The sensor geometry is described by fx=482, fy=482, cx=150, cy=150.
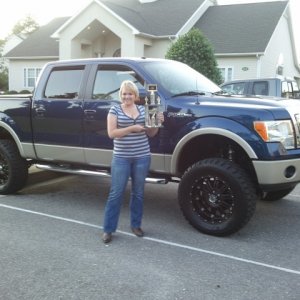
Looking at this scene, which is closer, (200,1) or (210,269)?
(210,269)

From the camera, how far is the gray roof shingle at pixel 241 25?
24969 mm

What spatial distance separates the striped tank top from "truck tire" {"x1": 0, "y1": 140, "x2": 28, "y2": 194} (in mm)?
2522

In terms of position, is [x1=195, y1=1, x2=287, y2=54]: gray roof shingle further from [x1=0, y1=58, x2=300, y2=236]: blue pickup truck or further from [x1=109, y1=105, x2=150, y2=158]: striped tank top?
[x1=109, y1=105, x2=150, y2=158]: striped tank top

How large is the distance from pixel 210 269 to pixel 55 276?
1.36 meters

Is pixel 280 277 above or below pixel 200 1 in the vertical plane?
below

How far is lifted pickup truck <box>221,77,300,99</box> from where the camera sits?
12492mm

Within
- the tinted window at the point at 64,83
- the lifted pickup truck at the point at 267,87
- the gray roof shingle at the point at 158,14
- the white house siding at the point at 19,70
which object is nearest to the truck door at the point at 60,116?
the tinted window at the point at 64,83

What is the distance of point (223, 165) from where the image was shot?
5066 millimetres

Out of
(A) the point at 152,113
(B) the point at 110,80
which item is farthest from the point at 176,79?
(A) the point at 152,113

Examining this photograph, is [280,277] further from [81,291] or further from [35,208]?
[35,208]

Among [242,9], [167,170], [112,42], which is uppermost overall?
[242,9]

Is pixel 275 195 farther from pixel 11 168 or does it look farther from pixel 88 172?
pixel 11 168

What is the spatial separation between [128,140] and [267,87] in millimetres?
8538

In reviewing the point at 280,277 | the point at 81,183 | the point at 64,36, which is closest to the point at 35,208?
the point at 81,183
